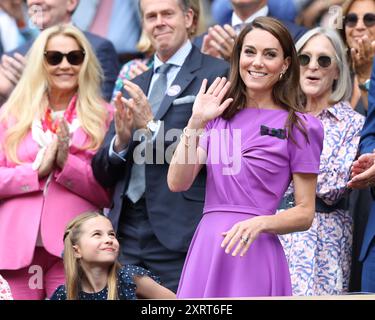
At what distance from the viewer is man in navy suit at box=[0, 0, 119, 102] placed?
292 inches

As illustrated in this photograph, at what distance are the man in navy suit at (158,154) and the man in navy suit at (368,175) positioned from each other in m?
0.81

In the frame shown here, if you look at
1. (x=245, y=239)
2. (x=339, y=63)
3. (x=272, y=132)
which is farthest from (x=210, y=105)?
(x=339, y=63)

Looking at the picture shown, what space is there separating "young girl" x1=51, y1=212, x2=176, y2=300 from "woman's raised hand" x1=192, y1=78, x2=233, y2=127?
800 millimetres

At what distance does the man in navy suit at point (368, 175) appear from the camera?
5.87 m

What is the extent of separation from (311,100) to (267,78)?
37.4 inches

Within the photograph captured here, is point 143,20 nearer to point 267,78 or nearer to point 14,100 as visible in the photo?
point 14,100

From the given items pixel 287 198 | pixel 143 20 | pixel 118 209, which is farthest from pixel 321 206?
pixel 143 20

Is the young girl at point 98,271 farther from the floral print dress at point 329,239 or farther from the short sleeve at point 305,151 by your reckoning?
the short sleeve at point 305,151

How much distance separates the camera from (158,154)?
21.2 feet

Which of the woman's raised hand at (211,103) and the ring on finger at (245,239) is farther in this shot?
the woman's raised hand at (211,103)

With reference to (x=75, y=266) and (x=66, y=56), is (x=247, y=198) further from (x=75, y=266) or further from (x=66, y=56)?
(x=66, y=56)

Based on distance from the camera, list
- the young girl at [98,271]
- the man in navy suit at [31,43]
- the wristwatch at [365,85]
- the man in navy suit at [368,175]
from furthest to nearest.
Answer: the man in navy suit at [31,43] → the wristwatch at [365,85] → the young girl at [98,271] → the man in navy suit at [368,175]

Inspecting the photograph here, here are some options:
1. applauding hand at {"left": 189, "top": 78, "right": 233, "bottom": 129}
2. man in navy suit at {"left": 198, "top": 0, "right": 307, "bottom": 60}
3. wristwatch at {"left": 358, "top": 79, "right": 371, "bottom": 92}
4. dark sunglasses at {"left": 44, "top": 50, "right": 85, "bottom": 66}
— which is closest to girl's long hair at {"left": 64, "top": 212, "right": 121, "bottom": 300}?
applauding hand at {"left": 189, "top": 78, "right": 233, "bottom": 129}

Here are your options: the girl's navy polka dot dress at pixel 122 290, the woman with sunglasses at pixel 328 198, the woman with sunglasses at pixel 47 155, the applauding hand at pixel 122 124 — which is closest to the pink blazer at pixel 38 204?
the woman with sunglasses at pixel 47 155
